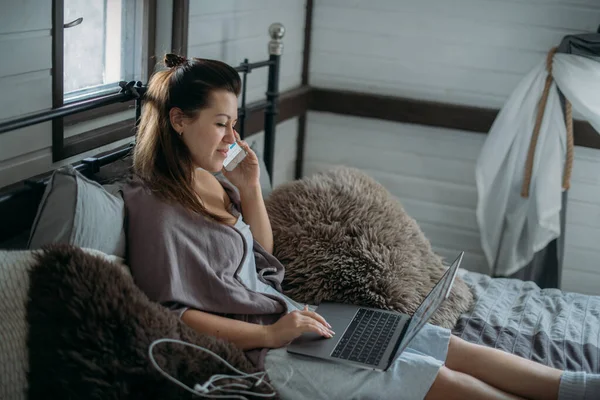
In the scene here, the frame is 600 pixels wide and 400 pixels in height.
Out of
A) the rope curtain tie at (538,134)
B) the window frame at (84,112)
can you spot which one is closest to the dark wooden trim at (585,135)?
the rope curtain tie at (538,134)

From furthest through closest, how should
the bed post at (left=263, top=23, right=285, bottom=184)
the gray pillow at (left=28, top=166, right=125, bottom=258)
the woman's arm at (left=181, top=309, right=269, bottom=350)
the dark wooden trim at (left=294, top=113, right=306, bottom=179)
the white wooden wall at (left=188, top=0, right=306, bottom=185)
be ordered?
the dark wooden trim at (left=294, top=113, right=306, bottom=179) → the bed post at (left=263, top=23, right=285, bottom=184) → the white wooden wall at (left=188, top=0, right=306, bottom=185) → the woman's arm at (left=181, top=309, right=269, bottom=350) → the gray pillow at (left=28, top=166, right=125, bottom=258)

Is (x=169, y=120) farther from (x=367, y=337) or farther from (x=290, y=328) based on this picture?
(x=367, y=337)

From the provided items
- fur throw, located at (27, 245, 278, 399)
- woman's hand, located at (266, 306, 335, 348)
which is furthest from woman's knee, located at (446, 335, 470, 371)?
fur throw, located at (27, 245, 278, 399)

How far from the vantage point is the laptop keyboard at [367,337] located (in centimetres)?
172

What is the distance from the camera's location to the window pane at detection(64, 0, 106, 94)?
213 centimetres

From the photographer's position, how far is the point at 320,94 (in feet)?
12.1

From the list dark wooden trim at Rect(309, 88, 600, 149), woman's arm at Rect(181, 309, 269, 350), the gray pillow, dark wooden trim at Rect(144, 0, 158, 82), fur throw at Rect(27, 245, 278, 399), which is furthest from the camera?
dark wooden trim at Rect(309, 88, 600, 149)

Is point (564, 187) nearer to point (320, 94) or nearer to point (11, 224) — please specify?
point (320, 94)

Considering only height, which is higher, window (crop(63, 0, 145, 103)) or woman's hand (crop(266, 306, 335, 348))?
window (crop(63, 0, 145, 103))

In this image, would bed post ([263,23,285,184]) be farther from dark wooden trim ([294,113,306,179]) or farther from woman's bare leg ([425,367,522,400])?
woman's bare leg ([425,367,522,400])

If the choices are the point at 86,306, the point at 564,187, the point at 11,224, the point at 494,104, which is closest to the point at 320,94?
the point at 494,104

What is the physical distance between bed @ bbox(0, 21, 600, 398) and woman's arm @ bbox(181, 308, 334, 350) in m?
0.24

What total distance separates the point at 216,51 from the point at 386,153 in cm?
120

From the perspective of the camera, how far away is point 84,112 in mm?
2123
